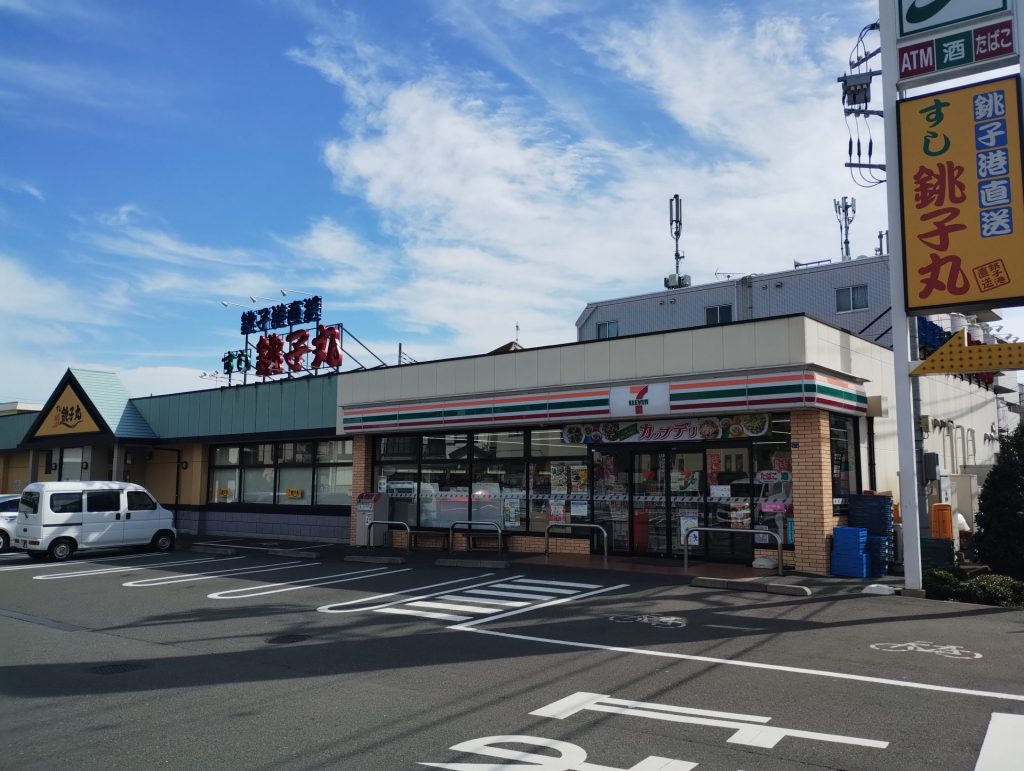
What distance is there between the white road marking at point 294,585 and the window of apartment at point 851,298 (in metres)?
20.5

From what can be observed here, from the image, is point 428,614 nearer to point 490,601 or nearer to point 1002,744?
point 490,601

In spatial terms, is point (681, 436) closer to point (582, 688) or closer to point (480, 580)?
point (480, 580)

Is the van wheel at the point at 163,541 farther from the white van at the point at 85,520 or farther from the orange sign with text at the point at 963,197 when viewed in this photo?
the orange sign with text at the point at 963,197

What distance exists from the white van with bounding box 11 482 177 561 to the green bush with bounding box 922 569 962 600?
59.8ft

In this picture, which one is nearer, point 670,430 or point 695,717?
point 695,717

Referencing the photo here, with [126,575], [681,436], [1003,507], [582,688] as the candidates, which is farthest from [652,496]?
[126,575]

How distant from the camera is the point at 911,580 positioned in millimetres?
12367

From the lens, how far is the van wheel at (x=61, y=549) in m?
19.3

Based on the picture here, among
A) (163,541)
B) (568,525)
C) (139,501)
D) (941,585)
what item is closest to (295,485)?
(163,541)

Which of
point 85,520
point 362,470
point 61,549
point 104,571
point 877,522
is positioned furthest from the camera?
point 362,470

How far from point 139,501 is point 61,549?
2283mm

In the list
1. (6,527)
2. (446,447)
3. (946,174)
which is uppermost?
(946,174)

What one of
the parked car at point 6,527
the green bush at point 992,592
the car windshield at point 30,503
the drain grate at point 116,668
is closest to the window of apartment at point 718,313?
the green bush at point 992,592

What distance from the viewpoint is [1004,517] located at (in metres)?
15.0
